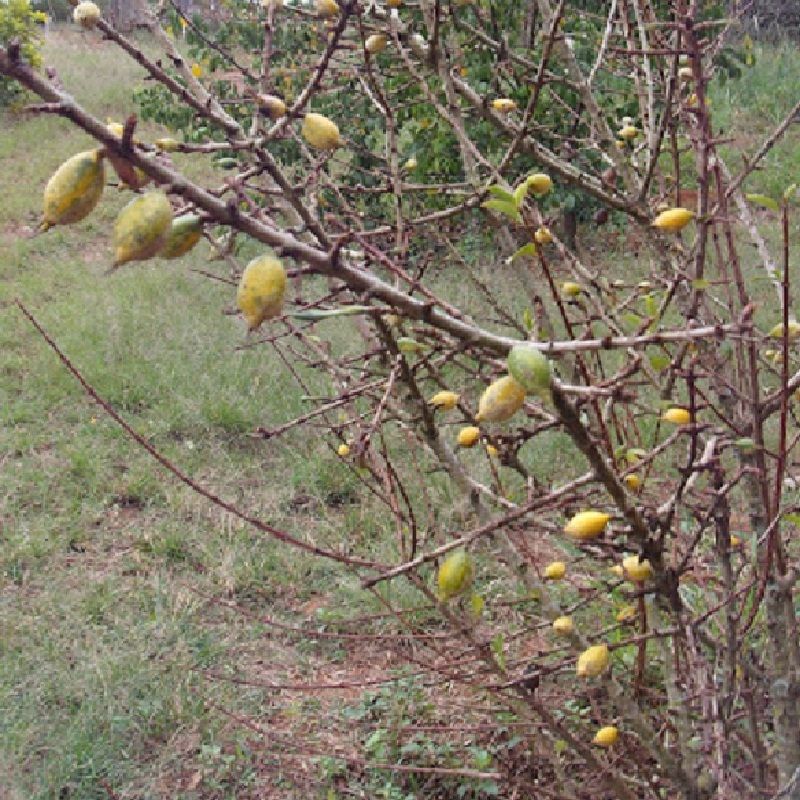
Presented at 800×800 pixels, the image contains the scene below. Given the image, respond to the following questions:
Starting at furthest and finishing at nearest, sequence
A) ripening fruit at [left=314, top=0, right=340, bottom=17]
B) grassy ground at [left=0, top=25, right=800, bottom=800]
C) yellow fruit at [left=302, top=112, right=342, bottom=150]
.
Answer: grassy ground at [left=0, top=25, right=800, bottom=800] → ripening fruit at [left=314, top=0, right=340, bottom=17] → yellow fruit at [left=302, top=112, right=342, bottom=150]

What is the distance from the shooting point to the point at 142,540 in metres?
3.20

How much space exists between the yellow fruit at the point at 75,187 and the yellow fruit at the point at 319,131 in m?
0.31

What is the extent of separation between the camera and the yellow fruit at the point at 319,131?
3.01ft

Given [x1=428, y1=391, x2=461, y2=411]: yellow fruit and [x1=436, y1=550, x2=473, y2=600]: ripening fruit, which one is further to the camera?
[x1=428, y1=391, x2=461, y2=411]: yellow fruit

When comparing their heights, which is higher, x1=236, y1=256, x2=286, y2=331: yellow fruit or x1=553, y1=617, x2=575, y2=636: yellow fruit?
x1=236, y1=256, x2=286, y2=331: yellow fruit

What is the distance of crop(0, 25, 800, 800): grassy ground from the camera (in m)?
2.31

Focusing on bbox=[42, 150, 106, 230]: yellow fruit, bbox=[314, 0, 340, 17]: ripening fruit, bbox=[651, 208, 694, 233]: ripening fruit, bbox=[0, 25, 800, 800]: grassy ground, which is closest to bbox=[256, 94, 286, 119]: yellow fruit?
bbox=[42, 150, 106, 230]: yellow fruit

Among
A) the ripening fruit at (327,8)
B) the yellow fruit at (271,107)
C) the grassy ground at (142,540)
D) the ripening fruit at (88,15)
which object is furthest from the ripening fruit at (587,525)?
the grassy ground at (142,540)

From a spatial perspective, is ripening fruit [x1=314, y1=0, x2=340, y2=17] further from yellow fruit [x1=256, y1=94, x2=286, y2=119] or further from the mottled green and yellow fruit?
the mottled green and yellow fruit

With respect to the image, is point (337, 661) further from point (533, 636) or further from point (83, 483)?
point (83, 483)

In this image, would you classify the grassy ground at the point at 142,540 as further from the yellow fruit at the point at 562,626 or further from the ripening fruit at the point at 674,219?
the ripening fruit at the point at 674,219

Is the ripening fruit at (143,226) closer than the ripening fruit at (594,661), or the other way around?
the ripening fruit at (143,226)

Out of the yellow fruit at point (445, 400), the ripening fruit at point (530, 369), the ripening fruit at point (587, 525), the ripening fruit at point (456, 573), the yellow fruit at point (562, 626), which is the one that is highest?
the ripening fruit at point (530, 369)

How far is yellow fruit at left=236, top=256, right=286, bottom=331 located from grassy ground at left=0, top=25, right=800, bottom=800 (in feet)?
4.50
